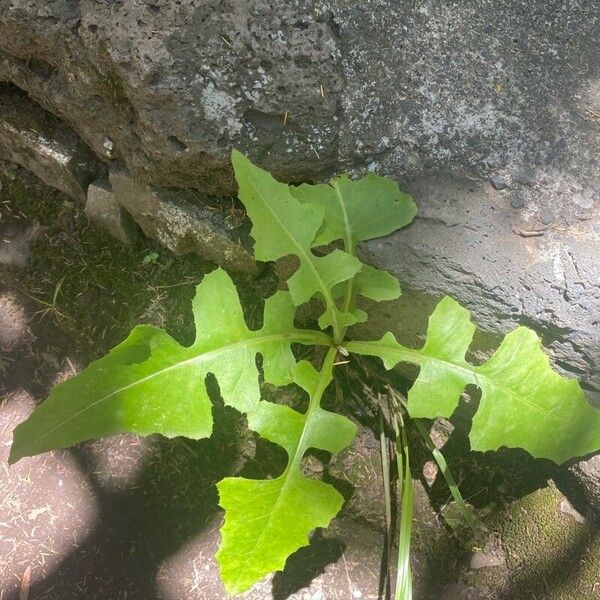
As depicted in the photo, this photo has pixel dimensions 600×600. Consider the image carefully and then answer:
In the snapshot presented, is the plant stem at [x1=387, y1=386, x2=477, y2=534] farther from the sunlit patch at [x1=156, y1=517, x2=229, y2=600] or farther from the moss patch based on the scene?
the sunlit patch at [x1=156, y1=517, x2=229, y2=600]

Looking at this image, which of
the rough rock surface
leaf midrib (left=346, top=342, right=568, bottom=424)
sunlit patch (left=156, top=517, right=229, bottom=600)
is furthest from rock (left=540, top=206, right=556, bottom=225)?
sunlit patch (left=156, top=517, right=229, bottom=600)

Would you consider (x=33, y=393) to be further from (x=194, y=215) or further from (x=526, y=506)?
(x=526, y=506)

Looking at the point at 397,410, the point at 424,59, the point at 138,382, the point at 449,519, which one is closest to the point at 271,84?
the point at 424,59

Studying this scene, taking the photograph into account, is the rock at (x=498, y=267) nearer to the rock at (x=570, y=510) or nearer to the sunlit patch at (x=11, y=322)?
the rock at (x=570, y=510)

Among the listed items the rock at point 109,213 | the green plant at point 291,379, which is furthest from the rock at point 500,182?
the rock at point 109,213

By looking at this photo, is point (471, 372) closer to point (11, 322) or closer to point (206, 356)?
point (206, 356)

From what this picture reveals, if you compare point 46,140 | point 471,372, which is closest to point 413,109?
point 471,372
